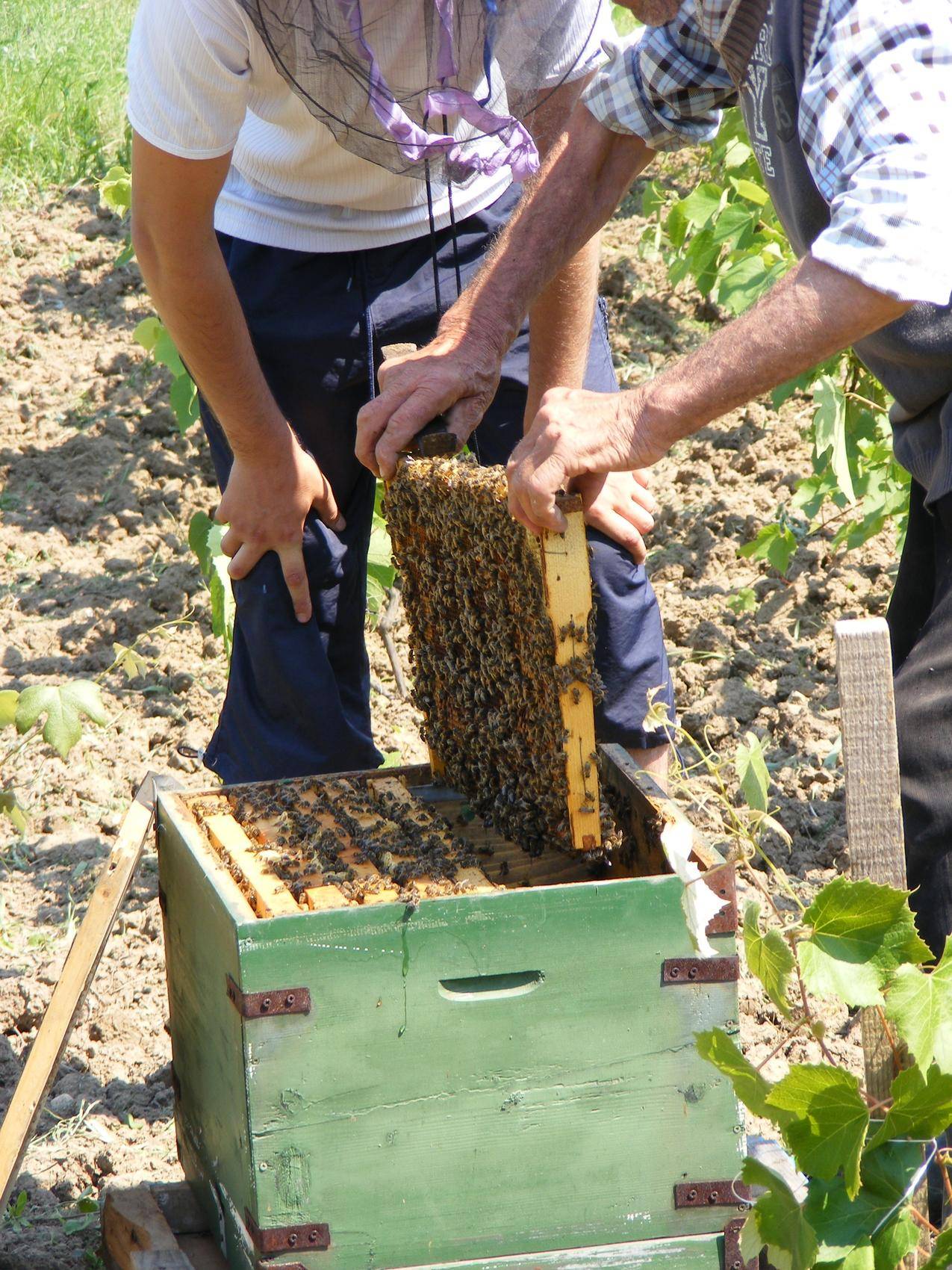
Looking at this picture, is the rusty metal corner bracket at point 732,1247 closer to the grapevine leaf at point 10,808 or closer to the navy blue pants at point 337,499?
the navy blue pants at point 337,499

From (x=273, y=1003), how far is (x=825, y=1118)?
639 mm

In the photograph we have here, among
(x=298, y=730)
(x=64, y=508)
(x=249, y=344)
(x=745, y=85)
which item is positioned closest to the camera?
(x=745, y=85)

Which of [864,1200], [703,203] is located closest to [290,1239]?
[864,1200]

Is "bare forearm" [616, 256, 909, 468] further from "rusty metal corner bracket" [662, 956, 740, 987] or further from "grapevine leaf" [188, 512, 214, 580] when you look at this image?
"grapevine leaf" [188, 512, 214, 580]

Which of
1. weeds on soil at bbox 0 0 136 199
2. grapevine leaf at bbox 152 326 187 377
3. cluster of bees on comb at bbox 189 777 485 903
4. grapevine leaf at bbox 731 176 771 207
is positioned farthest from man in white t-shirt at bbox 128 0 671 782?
weeds on soil at bbox 0 0 136 199

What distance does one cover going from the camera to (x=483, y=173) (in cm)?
232

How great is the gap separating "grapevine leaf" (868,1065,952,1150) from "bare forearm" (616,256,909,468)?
0.79 meters

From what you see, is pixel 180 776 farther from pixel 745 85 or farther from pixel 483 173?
pixel 745 85

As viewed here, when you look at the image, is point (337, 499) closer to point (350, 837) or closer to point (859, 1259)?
point (350, 837)

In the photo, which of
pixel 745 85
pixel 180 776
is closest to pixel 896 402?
pixel 745 85

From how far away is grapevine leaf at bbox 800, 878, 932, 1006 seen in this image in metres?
1.51

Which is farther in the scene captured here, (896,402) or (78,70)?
(78,70)

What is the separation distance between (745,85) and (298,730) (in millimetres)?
1474

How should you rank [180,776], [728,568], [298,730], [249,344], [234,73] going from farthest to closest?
[728,568] < [180,776] < [298,730] < [249,344] < [234,73]
